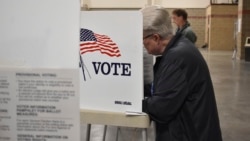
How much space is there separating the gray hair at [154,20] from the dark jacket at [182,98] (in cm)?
10

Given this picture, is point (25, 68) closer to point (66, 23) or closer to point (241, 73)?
point (66, 23)

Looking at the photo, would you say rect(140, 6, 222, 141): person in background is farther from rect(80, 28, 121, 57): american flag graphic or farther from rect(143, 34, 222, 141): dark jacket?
rect(80, 28, 121, 57): american flag graphic

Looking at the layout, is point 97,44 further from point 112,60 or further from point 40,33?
point 40,33

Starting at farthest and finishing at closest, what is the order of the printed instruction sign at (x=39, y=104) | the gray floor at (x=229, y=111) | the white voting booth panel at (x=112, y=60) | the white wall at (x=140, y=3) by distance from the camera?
the white wall at (x=140, y=3) < the gray floor at (x=229, y=111) < the white voting booth panel at (x=112, y=60) < the printed instruction sign at (x=39, y=104)

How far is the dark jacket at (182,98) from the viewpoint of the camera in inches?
67.0

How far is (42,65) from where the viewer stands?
106 cm

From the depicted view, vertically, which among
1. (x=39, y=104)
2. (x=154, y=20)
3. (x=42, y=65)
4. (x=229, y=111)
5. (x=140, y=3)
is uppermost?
(x=140, y=3)

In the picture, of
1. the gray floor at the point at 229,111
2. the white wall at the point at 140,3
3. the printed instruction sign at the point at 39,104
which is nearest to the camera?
the printed instruction sign at the point at 39,104

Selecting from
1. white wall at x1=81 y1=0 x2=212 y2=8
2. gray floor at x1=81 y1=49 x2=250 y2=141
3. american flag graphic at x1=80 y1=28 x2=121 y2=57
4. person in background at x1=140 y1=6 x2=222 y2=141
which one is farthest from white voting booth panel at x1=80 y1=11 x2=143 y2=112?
white wall at x1=81 y1=0 x2=212 y2=8

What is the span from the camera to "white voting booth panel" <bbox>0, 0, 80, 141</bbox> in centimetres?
105

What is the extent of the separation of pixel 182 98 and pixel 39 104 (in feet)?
2.66

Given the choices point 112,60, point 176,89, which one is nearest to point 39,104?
point 112,60

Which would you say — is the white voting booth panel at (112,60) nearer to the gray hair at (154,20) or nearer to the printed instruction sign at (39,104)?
the gray hair at (154,20)

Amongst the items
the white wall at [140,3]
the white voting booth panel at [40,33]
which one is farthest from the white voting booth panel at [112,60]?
the white wall at [140,3]
